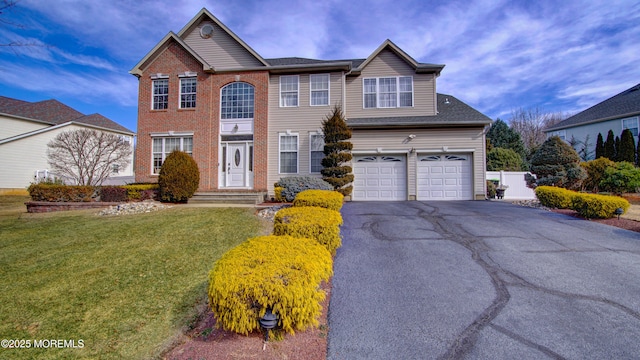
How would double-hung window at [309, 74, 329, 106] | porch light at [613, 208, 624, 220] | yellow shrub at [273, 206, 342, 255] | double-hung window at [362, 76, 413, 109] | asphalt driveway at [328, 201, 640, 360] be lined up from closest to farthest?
1. asphalt driveway at [328, 201, 640, 360]
2. yellow shrub at [273, 206, 342, 255]
3. porch light at [613, 208, 624, 220]
4. double-hung window at [309, 74, 329, 106]
5. double-hung window at [362, 76, 413, 109]

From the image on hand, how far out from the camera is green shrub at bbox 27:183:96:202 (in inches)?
411

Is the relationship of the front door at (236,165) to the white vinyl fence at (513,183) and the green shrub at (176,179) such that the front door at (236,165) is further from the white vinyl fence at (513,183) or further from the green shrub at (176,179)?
the white vinyl fence at (513,183)

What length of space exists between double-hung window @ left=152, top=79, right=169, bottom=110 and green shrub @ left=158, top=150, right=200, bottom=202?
4.05m

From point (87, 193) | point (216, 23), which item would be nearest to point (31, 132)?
point (87, 193)

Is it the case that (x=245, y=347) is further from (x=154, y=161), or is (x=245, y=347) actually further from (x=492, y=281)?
(x=154, y=161)

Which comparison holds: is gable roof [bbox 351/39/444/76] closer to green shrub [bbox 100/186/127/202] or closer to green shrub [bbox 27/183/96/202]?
green shrub [bbox 100/186/127/202]

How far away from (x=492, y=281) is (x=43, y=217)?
13.1 m

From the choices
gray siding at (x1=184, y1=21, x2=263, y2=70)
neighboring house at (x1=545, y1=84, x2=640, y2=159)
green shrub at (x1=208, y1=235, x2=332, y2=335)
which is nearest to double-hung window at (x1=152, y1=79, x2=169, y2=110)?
gray siding at (x1=184, y1=21, x2=263, y2=70)

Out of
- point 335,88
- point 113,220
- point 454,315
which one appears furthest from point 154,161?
point 454,315

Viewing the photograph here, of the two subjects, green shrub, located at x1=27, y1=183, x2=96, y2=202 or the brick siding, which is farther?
the brick siding

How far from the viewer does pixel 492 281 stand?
13.4ft

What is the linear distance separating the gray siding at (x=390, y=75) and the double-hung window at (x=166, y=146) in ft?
27.4

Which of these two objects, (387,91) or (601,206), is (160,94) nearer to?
(387,91)

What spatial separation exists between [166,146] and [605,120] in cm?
3289
